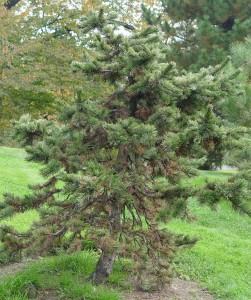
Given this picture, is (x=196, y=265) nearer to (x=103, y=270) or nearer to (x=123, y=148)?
(x=103, y=270)

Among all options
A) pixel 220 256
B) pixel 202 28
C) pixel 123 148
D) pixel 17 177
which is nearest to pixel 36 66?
pixel 17 177

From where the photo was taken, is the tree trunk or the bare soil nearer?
the bare soil

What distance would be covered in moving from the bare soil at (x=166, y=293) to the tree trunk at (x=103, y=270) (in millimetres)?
261

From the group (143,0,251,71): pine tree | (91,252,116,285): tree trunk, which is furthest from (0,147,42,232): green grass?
(143,0,251,71): pine tree

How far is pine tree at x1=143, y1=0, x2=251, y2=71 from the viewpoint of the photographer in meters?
15.3

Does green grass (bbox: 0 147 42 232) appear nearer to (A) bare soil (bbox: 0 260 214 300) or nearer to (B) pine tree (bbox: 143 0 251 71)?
(A) bare soil (bbox: 0 260 214 300)

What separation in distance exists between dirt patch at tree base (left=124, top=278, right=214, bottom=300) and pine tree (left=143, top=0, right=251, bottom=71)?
10.6 m

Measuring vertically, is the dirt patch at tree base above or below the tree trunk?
below

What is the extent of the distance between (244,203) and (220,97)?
1.11 m

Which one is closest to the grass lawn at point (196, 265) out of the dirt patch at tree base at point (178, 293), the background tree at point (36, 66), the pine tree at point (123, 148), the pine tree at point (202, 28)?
the dirt patch at tree base at point (178, 293)

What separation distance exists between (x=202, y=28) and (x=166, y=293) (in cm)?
1217

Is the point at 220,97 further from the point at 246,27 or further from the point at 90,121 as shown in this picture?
the point at 246,27

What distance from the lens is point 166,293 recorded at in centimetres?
477

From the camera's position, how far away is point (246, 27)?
602 inches
